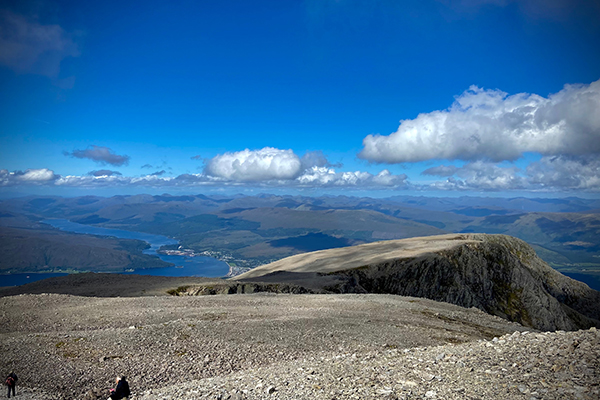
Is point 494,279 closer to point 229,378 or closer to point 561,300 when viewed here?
point 561,300

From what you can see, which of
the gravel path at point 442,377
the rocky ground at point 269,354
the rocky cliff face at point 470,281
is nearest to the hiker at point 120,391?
the rocky ground at point 269,354

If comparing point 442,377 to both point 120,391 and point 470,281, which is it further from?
point 470,281

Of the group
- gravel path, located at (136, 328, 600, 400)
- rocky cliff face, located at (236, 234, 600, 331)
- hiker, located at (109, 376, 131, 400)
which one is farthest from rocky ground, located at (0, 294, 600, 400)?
rocky cliff face, located at (236, 234, 600, 331)

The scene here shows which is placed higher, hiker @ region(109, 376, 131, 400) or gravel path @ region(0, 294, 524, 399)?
hiker @ region(109, 376, 131, 400)

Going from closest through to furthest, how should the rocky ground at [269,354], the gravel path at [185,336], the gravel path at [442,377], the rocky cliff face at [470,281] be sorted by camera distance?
the gravel path at [442,377]
the rocky ground at [269,354]
the gravel path at [185,336]
the rocky cliff face at [470,281]

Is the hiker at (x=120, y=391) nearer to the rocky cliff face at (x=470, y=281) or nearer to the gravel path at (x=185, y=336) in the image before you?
the gravel path at (x=185, y=336)

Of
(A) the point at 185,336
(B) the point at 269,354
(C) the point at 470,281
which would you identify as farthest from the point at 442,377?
(C) the point at 470,281

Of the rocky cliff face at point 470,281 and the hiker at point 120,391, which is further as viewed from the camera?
the rocky cliff face at point 470,281

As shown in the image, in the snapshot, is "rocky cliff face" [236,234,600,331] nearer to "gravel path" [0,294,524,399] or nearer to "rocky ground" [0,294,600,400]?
"gravel path" [0,294,524,399]

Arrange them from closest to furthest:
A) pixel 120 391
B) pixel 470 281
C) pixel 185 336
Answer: pixel 120 391 < pixel 185 336 < pixel 470 281
